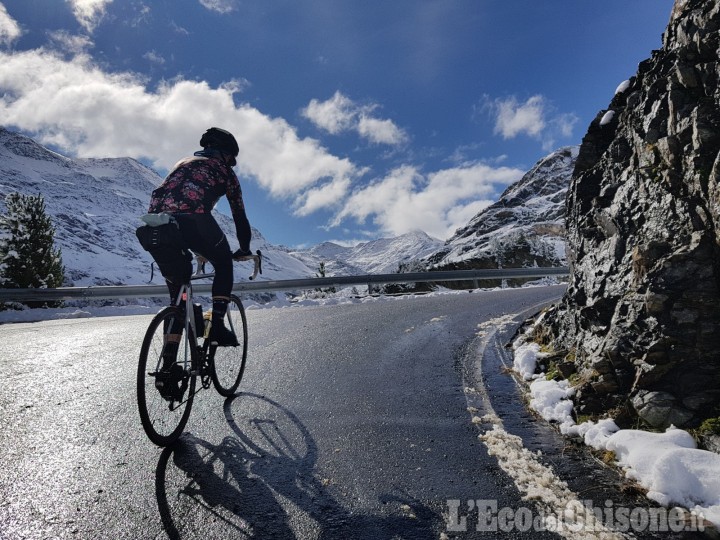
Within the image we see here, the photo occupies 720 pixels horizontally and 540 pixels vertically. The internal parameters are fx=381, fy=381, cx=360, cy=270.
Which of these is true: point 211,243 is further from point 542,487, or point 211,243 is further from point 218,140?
point 542,487

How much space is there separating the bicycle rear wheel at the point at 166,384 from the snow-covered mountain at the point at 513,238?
5.56 meters

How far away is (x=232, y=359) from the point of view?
4.62 meters

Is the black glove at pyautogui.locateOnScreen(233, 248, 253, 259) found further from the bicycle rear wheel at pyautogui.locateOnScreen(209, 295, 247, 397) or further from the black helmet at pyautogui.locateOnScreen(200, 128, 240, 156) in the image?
the black helmet at pyautogui.locateOnScreen(200, 128, 240, 156)

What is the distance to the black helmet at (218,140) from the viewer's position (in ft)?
12.7

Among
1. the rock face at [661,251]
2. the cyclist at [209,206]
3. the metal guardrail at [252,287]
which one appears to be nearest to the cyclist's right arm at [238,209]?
the cyclist at [209,206]

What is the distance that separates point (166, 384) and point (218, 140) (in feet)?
7.82

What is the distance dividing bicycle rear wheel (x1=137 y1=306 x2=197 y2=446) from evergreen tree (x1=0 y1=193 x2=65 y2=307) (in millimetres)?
17463

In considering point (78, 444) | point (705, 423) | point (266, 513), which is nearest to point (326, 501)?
point (266, 513)

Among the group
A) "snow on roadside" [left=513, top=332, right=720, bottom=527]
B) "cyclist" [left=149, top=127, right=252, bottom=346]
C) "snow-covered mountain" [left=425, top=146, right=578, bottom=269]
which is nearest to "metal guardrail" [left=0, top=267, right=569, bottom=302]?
"snow-covered mountain" [left=425, top=146, right=578, bottom=269]

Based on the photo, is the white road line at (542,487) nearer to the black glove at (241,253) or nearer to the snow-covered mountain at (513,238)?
the black glove at (241,253)

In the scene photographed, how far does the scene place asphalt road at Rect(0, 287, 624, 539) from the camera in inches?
79.7

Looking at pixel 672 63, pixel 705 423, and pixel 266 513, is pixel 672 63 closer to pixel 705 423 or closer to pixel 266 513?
pixel 705 423

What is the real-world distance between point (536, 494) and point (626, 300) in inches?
78.3

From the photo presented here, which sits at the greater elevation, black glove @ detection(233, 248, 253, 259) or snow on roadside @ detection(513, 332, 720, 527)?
black glove @ detection(233, 248, 253, 259)
